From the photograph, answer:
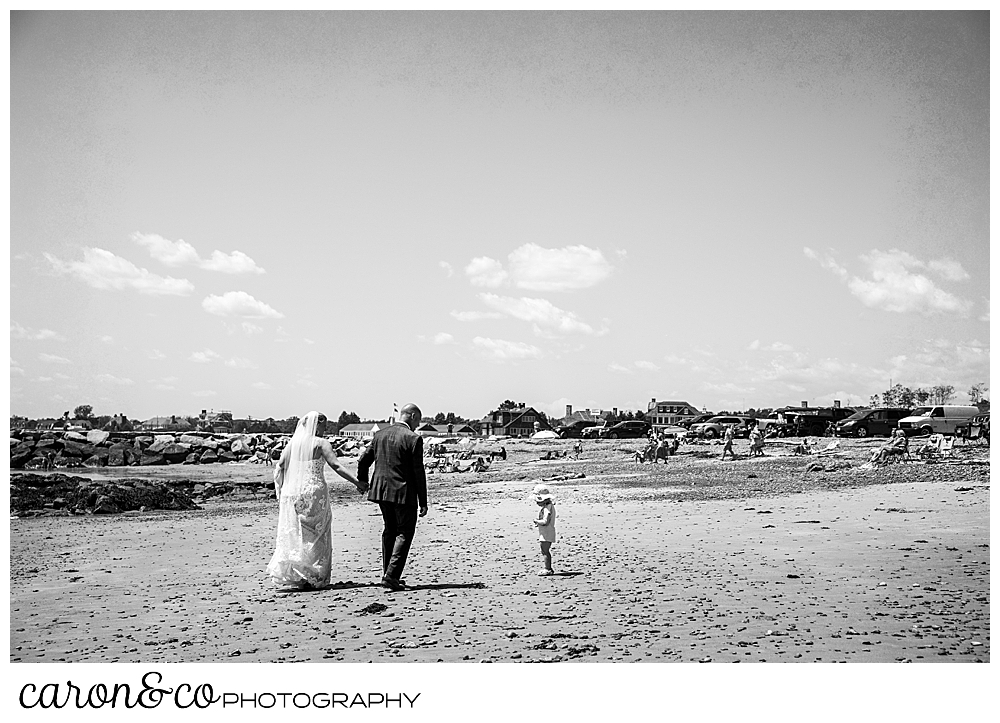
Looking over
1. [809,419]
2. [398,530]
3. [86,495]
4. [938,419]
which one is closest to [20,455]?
[86,495]

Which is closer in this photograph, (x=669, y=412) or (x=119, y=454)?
(x=669, y=412)

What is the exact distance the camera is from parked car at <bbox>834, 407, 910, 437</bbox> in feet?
17.3

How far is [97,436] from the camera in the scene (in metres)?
5.32

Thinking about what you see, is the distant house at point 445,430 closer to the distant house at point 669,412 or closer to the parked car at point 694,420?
the distant house at point 669,412

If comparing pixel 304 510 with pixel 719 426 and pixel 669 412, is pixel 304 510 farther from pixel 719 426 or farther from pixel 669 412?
pixel 719 426

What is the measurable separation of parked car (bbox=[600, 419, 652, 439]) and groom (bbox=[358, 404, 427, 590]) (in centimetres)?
163

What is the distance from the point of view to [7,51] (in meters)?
4.61

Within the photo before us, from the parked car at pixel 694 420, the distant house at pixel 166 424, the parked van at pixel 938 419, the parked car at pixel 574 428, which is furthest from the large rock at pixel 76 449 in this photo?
the parked van at pixel 938 419

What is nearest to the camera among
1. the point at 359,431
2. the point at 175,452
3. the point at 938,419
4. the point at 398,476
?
the point at 398,476

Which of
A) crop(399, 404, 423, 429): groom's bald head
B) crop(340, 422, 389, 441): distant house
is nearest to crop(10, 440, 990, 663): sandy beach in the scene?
crop(340, 422, 389, 441): distant house

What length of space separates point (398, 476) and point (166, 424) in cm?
178

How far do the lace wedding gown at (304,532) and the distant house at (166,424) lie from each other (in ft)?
4.30

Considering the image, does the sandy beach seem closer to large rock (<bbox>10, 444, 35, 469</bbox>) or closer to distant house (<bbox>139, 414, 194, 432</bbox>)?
large rock (<bbox>10, 444, 35, 469</bbox>)

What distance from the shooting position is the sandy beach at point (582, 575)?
391cm
